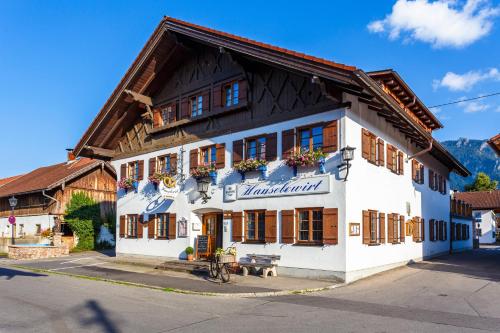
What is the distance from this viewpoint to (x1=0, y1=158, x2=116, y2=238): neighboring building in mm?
30562

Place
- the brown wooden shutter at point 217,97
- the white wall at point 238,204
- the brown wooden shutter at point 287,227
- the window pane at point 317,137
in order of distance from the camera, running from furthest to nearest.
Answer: the brown wooden shutter at point 217,97 → the brown wooden shutter at point 287,227 → the window pane at point 317,137 → the white wall at point 238,204

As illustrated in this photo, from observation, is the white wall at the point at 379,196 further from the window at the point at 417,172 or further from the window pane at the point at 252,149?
the window pane at the point at 252,149

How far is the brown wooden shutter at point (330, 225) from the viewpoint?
555 inches

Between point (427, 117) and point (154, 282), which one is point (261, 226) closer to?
point (154, 282)

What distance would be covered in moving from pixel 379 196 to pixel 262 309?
794 centimetres

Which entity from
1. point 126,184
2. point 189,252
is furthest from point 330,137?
point 126,184

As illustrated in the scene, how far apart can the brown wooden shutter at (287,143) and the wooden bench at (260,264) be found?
342 centimetres

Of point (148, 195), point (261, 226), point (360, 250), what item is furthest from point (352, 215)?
point (148, 195)

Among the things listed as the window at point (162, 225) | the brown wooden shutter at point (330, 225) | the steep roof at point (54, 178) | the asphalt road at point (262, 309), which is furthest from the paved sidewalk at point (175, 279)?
the steep roof at point (54, 178)

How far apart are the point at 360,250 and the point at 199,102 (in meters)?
9.21

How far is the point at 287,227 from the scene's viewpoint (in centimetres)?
1529

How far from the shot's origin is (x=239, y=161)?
17.2m

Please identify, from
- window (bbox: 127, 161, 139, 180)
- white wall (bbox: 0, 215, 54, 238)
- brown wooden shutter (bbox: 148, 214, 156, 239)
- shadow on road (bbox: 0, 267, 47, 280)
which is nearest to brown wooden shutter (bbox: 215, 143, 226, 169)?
brown wooden shutter (bbox: 148, 214, 156, 239)

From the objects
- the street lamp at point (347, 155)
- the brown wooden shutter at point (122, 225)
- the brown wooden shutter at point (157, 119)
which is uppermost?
the brown wooden shutter at point (157, 119)
